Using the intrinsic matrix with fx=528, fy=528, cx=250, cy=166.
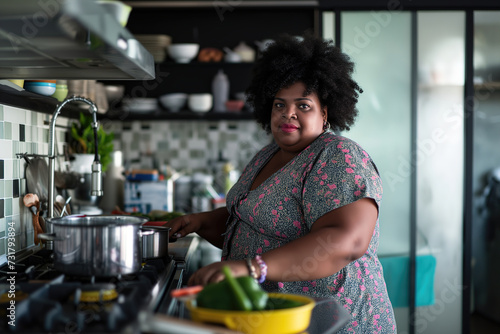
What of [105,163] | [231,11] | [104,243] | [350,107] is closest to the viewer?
[104,243]

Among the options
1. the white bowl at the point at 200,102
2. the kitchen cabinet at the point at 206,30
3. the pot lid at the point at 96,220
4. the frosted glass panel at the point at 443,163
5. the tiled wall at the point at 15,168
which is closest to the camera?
the pot lid at the point at 96,220

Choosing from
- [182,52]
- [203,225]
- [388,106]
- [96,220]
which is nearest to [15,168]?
[96,220]

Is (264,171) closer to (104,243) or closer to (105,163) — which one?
(104,243)

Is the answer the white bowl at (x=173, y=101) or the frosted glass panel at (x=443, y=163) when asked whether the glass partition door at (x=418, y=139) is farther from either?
the white bowl at (x=173, y=101)

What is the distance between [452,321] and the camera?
3.25m

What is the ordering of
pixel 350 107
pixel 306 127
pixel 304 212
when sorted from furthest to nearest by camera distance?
pixel 350 107, pixel 306 127, pixel 304 212

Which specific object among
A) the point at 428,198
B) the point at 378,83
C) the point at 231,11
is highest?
the point at 231,11

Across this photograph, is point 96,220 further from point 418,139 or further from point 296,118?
point 418,139

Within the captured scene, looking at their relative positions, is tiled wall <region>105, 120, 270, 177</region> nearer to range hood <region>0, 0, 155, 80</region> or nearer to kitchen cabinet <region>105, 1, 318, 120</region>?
kitchen cabinet <region>105, 1, 318, 120</region>

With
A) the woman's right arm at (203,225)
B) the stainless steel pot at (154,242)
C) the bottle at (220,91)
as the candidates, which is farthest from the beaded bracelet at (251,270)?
the bottle at (220,91)

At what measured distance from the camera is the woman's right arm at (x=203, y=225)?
1.92 metres

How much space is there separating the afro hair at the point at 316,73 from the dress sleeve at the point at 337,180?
0.94 feet

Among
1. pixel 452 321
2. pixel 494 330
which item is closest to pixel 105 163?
pixel 452 321

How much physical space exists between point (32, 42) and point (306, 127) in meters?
0.82
